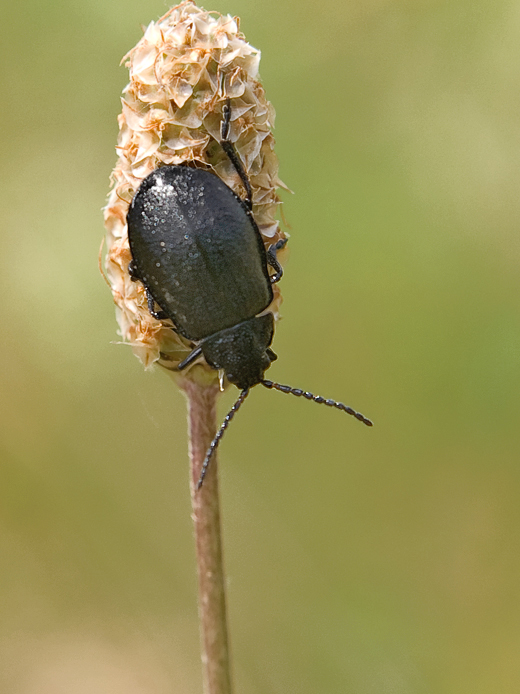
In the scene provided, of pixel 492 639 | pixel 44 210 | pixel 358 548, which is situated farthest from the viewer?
pixel 44 210

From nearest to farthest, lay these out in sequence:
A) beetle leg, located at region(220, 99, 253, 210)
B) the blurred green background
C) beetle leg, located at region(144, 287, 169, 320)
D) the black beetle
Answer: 1. beetle leg, located at region(220, 99, 253, 210)
2. the black beetle
3. beetle leg, located at region(144, 287, 169, 320)
4. the blurred green background

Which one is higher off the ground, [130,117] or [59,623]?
[130,117]

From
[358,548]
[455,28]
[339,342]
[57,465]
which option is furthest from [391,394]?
[455,28]

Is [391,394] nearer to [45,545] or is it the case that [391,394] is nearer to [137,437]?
[137,437]

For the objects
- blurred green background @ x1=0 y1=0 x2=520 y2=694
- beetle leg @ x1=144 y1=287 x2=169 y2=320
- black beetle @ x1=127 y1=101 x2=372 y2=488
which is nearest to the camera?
black beetle @ x1=127 y1=101 x2=372 y2=488

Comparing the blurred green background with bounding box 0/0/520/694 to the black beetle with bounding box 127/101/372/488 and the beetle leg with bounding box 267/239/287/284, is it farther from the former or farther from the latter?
the beetle leg with bounding box 267/239/287/284

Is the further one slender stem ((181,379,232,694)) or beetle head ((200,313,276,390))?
beetle head ((200,313,276,390))

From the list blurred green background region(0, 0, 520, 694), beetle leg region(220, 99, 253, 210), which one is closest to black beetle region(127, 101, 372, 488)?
beetle leg region(220, 99, 253, 210)
